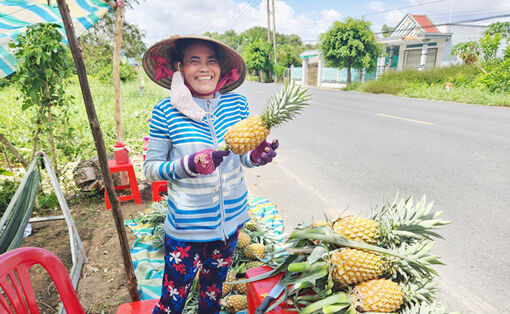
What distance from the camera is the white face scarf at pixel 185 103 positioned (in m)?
1.63

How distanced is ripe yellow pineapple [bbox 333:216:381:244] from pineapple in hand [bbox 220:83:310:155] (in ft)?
1.81

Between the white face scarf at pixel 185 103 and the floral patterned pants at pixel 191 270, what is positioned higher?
the white face scarf at pixel 185 103

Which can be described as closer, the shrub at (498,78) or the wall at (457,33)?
the shrub at (498,78)

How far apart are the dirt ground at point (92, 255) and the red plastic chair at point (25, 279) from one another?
4.13 ft

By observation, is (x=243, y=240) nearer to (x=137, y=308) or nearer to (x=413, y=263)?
(x=137, y=308)

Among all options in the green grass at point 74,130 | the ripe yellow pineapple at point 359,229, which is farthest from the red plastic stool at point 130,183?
the ripe yellow pineapple at point 359,229

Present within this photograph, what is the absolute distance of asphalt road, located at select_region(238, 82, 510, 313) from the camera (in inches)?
110

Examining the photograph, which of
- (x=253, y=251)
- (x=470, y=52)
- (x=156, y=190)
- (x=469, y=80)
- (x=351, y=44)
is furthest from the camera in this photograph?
(x=351, y=44)

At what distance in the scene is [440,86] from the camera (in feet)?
56.3

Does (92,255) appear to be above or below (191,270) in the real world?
below

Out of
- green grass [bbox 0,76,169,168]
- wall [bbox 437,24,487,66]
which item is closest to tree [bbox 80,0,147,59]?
green grass [bbox 0,76,169,168]

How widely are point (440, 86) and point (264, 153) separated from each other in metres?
18.9

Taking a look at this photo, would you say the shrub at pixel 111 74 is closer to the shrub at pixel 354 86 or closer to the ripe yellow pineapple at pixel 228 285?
the shrub at pixel 354 86

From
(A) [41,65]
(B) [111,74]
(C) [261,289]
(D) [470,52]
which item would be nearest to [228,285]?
(C) [261,289]
